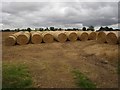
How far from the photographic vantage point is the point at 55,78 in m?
9.71

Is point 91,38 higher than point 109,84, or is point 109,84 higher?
point 91,38

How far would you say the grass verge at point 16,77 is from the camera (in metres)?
9.12

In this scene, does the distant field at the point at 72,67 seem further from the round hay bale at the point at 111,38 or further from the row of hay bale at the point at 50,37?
the row of hay bale at the point at 50,37

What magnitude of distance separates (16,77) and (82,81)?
2575 millimetres

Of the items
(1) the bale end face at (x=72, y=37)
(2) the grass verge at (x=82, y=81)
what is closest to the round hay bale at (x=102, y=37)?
(1) the bale end face at (x=72, y=37)

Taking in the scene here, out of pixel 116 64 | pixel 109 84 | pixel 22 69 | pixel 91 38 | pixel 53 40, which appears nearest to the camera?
pixel 109 84

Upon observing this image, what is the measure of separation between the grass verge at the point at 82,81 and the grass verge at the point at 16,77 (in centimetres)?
182

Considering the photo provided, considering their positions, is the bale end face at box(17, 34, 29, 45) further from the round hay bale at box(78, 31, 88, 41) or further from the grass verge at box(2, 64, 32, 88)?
the grass verge at box(2, 64, 32, 88)

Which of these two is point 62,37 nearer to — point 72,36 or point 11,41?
point 72,36

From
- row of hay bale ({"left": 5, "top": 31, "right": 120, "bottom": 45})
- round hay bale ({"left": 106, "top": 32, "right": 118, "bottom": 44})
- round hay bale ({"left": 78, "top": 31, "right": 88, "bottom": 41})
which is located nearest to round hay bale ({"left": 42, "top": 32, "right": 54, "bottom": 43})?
row of hay bale ({"left": 5, "top": 31, "right": 120, "bottom": 45})

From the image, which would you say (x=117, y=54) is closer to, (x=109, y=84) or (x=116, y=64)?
(x=116, y=64)

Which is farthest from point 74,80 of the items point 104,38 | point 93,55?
point 104,38

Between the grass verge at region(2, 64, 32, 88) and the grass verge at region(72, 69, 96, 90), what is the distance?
5.97ft

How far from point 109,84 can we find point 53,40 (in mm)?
Answer: 10809
